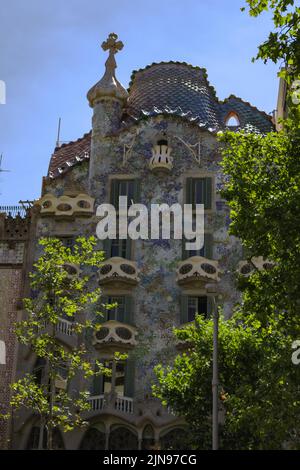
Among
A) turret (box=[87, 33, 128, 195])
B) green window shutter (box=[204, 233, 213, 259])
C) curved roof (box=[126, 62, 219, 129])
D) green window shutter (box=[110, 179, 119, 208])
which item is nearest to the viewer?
green window shutter (box=[204, 233, 213, 259])

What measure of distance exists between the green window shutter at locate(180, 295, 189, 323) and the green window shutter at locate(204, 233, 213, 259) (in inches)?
77.6

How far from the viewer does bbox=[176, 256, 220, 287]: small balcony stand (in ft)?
104

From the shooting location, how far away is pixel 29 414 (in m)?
29.9

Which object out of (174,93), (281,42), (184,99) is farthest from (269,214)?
(174,93)

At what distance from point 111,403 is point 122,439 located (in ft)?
4.69

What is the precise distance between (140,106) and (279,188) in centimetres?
1562

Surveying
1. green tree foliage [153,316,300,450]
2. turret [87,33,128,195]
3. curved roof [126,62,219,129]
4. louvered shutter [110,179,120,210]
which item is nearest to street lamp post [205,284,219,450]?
green tree foliage [153,316,300,450]

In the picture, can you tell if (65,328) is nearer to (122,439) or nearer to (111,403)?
(111,403)

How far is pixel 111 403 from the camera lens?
29.2 meters

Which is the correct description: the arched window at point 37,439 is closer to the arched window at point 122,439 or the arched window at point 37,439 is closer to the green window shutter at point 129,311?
the arched window at point 122,439

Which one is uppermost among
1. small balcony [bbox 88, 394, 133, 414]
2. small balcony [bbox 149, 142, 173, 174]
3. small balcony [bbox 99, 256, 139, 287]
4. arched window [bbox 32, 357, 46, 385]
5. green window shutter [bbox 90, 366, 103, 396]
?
small balcony [bbox 149, 142, 173, 174]

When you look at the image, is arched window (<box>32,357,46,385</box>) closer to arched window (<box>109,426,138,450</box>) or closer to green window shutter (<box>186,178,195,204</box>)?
arched window (<box>109,426,138,450</box>)

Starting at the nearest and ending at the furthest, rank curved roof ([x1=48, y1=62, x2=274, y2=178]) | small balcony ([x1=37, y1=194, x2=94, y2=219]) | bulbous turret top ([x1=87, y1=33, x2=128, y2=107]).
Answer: small balcony ([x1=37, y1=194, x2=94, y2=219]), bulbous turret top ([x1=87, y1=33, x2=128, y2=107]), curved roof ([x1=48, y1=62, x2=274, y2=178])

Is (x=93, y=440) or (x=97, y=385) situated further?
(x=97, y=385)
